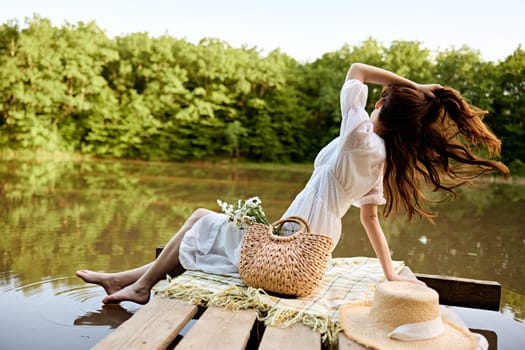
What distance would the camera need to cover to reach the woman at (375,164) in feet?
7.21

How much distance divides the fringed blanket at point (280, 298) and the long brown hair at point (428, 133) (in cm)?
53

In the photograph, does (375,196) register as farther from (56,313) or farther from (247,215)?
(56,313)

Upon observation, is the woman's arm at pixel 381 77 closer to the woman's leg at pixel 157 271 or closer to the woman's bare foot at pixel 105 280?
the woman's leg at pixel 157 271

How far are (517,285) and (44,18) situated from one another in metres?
20.4

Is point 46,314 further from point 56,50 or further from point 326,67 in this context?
point 326,67

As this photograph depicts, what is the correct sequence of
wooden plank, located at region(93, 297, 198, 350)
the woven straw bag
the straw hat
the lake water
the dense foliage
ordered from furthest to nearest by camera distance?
the dense foliage
the lake water
the woven straw bag
the straw hat
wooden plank, located at region(93, 297, 198, 350)

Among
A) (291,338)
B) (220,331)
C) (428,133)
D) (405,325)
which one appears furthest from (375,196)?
(220,331)

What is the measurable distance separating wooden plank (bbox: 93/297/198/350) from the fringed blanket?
0.27ft

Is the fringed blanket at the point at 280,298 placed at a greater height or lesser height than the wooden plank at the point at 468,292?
greater

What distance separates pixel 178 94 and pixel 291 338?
65.2 feet

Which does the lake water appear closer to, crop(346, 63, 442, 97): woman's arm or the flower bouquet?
the flower bouquet

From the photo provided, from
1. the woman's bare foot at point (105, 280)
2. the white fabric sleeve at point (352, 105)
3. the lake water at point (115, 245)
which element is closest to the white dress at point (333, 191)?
the white fabric sleeve at point (352, 105)

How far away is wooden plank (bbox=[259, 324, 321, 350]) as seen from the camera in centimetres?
159

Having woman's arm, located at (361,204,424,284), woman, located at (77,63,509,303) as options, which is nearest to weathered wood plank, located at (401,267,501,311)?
woman's arm, located at (361,204,424,284)
